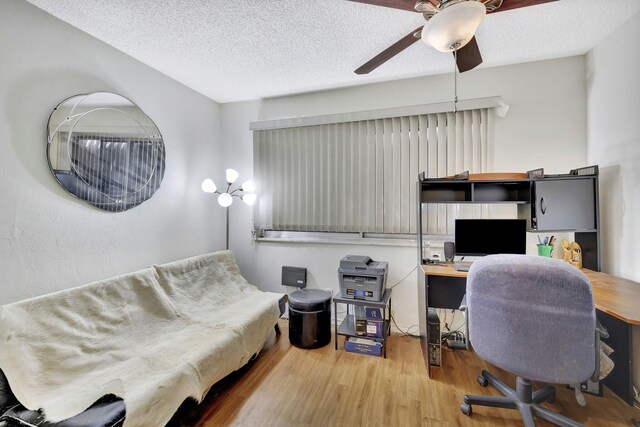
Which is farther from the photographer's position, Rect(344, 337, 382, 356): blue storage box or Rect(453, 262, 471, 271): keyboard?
Rect(344, 337, 382, 356): blue storage box

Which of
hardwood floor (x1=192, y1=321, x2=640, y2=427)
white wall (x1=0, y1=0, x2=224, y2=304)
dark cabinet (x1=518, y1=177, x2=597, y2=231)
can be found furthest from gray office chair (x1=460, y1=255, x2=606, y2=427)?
white wall (x1=0, y1=0, x2=224, y2=304)

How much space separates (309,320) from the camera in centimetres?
240

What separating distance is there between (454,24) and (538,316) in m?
1.37

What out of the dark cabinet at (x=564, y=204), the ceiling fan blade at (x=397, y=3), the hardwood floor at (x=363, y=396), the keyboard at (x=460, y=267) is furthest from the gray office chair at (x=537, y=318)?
the ceiling fan blade at (x=397, y=3)

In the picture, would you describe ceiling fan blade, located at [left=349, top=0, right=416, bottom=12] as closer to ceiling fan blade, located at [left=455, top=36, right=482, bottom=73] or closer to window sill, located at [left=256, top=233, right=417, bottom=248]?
ceiling fan blade, located at [left=455, top=36, right=482, bottom=73]

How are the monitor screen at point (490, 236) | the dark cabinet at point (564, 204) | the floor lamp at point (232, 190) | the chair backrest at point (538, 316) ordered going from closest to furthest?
the chair backrest at point (538, 316) → the dark cabinet at point (564, 204) → the monitor screen at point (490, 236) → the floor lamp at point (232, 190)

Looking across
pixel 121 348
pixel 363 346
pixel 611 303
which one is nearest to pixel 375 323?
pixel 363 346

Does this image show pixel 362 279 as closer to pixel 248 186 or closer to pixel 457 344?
pixel 457 344

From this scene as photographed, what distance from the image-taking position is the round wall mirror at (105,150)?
71.1 inches

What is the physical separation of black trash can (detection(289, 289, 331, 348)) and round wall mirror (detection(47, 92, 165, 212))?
163 centimetres

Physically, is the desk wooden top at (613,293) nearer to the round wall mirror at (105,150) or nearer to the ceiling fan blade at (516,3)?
the ceiling fan blade at (516,3)

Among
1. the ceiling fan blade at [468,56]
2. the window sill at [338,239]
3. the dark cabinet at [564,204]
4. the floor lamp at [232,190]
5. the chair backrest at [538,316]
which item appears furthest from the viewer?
the floor lamp at [232,190]

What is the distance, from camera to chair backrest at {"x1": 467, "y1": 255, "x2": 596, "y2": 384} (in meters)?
1.22

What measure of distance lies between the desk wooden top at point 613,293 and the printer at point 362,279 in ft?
1.26
